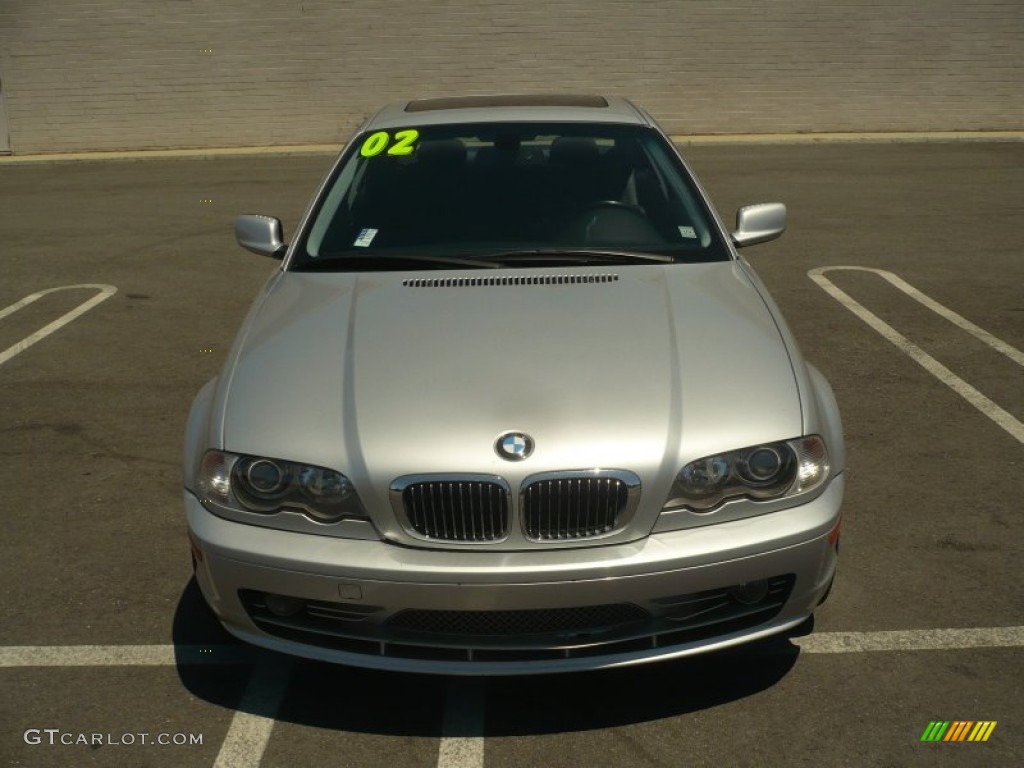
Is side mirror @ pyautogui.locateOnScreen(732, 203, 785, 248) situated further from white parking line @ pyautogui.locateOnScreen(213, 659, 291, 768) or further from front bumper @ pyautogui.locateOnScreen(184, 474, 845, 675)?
white parking line @ pyautogui.locateOnScreen(213, 659, 291, 768)

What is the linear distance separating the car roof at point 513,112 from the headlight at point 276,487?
235 centimetres

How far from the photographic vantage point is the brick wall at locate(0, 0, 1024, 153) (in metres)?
19.5

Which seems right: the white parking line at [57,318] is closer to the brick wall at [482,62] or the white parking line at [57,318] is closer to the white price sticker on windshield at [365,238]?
the white price sticker on windshield at [365,238]

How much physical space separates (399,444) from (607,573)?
0.68 metres

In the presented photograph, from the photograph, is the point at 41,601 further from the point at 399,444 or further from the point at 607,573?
the point at 607,573

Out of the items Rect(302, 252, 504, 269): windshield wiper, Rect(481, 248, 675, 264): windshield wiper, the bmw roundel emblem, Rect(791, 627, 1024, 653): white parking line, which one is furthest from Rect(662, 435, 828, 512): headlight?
Rect(302, 252, 504, 269): windshield wiper

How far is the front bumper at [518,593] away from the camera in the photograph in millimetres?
3377

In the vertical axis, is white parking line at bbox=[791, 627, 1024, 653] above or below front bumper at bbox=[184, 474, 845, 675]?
below

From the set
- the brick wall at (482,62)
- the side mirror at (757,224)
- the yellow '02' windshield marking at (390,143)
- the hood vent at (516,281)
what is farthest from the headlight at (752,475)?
the brick wall at (482,62)

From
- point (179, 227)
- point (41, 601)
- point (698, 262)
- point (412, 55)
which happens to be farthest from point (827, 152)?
point (41, 601)

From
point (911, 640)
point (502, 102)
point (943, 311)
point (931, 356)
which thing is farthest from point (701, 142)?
point (911, 640)

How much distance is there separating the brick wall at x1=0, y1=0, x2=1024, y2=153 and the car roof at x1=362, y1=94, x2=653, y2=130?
1399 cm

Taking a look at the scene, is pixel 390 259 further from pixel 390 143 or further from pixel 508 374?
pixel 508 374

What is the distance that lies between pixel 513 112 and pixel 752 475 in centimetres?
258
